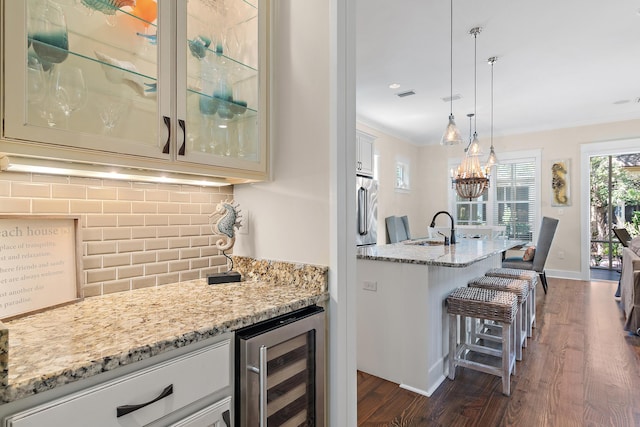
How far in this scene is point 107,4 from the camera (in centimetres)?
107

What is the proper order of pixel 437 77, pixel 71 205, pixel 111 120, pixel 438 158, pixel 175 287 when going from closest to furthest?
pixel 111 120 < pixel 71 205 < pixel 175 287 < pixel 437 77 < pixel 438 158

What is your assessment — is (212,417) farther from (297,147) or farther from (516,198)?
(516,198)

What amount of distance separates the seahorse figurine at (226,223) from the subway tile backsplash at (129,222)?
96 mm

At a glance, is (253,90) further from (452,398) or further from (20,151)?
(452,398)

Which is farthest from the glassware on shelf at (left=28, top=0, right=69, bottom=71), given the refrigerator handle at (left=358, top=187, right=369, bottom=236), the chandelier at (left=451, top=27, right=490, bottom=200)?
the refrigerator handle at (left=358, top=187, right=369, bottom=236)

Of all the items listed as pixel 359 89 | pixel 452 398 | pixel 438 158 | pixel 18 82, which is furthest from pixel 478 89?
pixel 18 82

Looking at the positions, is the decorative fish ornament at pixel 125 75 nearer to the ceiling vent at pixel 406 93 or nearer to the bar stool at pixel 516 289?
the bar stool at pixel 516 289

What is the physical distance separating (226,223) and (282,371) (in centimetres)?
70

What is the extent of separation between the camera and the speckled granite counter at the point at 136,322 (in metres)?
0.69

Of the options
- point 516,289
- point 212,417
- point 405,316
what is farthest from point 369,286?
point 212,417

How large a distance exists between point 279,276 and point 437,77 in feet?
11.8

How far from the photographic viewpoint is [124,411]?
76cm

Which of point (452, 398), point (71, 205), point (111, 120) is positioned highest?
point (111, 120)

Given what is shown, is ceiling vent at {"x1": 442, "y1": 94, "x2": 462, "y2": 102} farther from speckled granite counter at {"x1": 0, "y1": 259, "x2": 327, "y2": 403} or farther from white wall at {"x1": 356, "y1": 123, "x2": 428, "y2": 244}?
speckled granite counter at {"x1": 0, "y1": 259, "x2": 327, "y2": 403}
